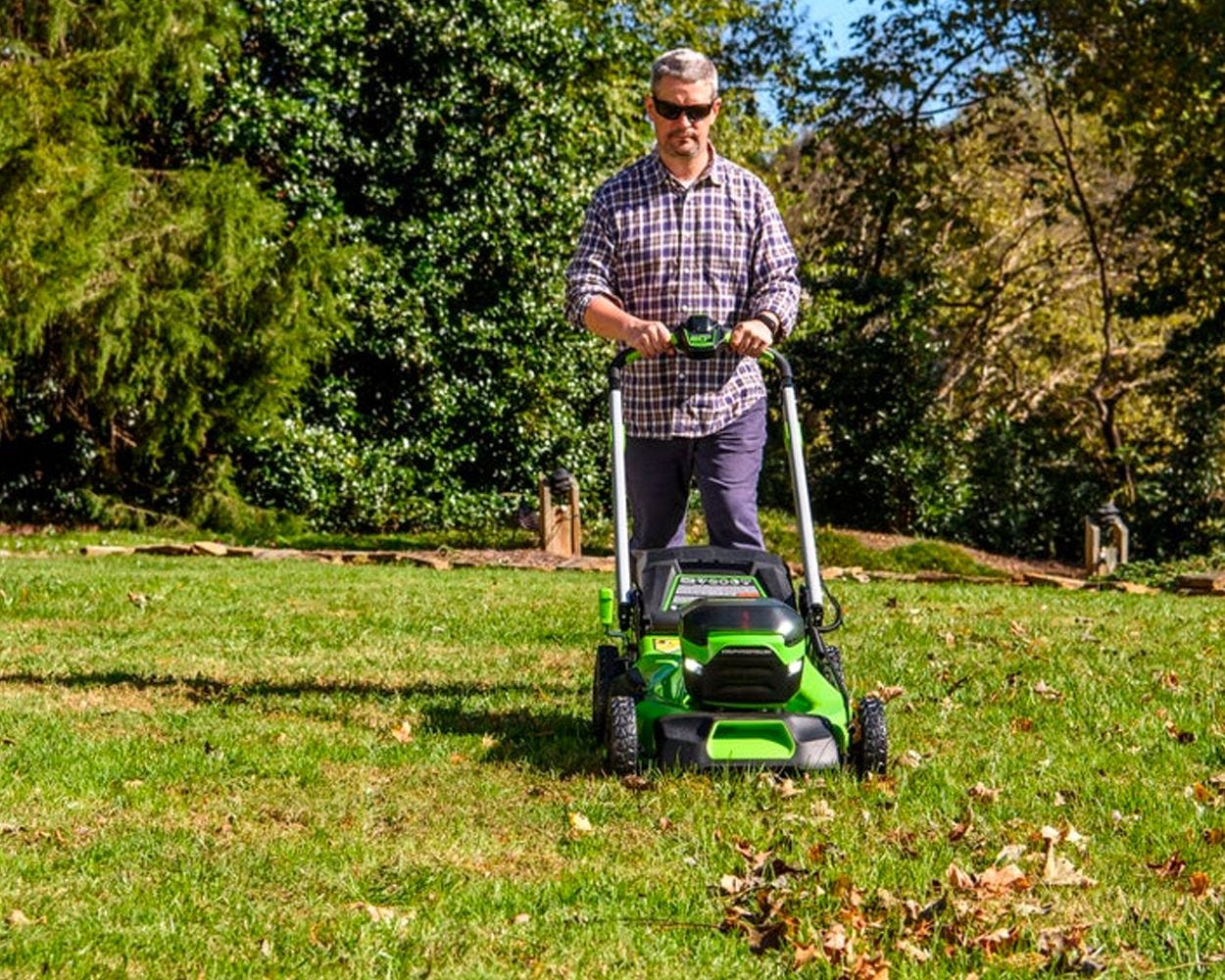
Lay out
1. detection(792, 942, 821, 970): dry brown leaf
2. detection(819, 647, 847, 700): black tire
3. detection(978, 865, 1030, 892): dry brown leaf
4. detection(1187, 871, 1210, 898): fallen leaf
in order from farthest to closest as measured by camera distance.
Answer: detection(819, 647, 847, 700): black tire, detection(1187, 871, 1210, 898): fallen leaf, detection(978, 865, 1030, 892): dry brown leaf, detection(792, 942, 821, 970): dry brown leaf

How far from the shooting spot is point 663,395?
5.53 m

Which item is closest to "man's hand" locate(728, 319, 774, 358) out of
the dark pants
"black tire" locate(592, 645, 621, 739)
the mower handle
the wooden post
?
the mower handle

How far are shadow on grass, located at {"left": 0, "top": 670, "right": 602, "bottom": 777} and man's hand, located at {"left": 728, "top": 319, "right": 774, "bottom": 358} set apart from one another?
53.9 inches

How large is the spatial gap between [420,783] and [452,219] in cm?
1577

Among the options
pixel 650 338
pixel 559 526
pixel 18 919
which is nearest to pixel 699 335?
pixel 650 338

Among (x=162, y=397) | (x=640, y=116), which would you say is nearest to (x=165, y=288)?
(x=162, y=397)

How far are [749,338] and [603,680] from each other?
1.25 metres

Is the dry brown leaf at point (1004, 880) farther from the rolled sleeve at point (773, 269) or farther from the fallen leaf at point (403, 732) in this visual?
the fallen leaf at point (403, 732)

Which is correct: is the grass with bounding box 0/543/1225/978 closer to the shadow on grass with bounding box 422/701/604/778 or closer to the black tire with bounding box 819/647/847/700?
the shadow on grass with bounding box 422/701/604/778

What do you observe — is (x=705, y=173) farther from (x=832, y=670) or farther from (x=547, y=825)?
(x=547, y=825)

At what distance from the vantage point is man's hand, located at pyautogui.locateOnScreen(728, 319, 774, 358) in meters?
5.14

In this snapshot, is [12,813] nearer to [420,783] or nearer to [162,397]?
[420,783]

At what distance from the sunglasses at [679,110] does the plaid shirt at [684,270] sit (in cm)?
25

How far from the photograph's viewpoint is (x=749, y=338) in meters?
5.16
